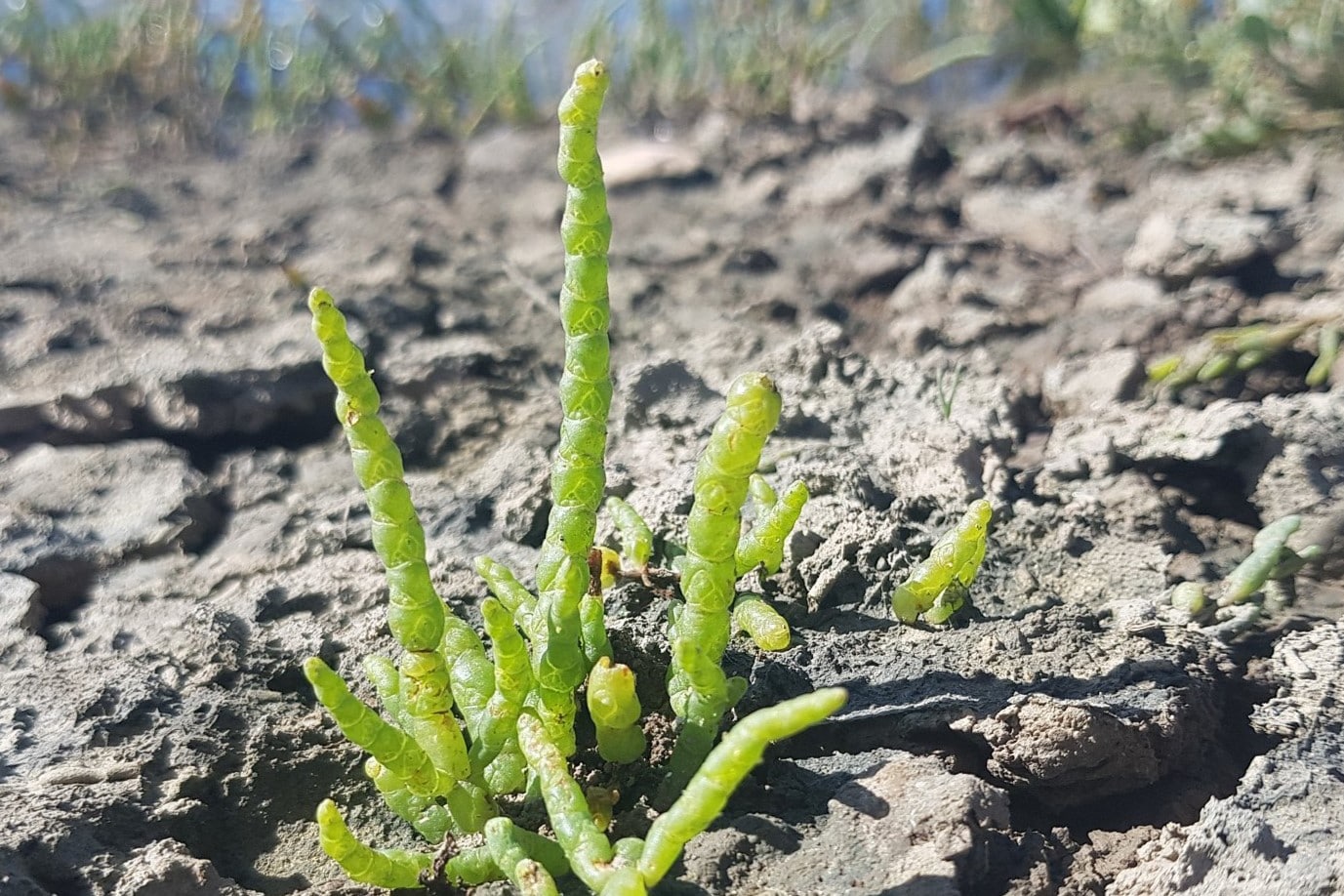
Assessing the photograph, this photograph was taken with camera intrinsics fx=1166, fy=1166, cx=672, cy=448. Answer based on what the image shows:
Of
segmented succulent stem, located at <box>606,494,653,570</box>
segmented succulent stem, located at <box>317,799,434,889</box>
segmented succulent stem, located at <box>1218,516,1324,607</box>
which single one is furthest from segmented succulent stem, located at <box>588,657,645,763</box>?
segmented succulent stem, located at <box>1218,516,1324,607</box>

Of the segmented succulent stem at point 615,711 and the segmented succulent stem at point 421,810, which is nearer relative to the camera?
the segmented succulent stem at point 615,711

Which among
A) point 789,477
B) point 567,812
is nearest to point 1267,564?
point 789,477

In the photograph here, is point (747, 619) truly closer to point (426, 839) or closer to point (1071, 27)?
point (426, 839)

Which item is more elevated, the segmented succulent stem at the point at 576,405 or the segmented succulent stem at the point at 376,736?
the segmented succulent stem at the point at 576,405

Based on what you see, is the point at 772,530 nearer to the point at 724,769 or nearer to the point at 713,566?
the point at 713,566

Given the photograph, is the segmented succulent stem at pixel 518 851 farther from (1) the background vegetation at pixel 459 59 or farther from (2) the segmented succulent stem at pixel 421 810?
(1) the background vegetation at pixel 459 59

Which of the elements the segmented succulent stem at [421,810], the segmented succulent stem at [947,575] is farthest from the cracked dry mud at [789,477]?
the segmented succulent stem at [421,810]
